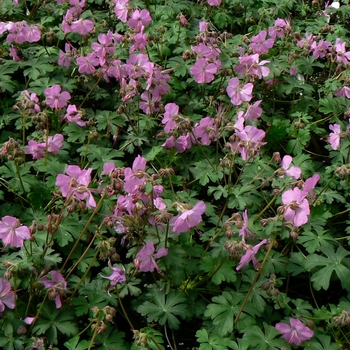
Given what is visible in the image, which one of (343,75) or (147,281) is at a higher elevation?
(343,75)

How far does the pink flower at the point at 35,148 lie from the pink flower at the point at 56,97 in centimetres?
30

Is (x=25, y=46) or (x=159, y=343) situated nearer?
(x=159, y=343)

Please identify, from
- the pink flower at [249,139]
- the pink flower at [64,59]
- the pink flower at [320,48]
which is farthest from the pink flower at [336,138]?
the pink flower at [64,59]

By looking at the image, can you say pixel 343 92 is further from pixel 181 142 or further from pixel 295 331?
pixel 295 331

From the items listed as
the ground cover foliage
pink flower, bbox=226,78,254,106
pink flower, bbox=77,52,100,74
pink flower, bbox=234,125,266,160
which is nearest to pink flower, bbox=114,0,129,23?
the ground cover foliage

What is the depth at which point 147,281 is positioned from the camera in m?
2.29

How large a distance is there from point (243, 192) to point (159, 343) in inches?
31.8

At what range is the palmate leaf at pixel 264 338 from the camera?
1937 millimetres

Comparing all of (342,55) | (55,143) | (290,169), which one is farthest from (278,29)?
(55,143)

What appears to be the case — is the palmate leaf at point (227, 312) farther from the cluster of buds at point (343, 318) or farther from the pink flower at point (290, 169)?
the pink flower at point (290, 169)

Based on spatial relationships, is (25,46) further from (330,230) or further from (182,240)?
(330,230)

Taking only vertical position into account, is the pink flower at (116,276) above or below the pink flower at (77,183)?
below

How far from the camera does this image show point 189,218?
6.19ft

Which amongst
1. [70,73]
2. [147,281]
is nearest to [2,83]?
[70,73]
